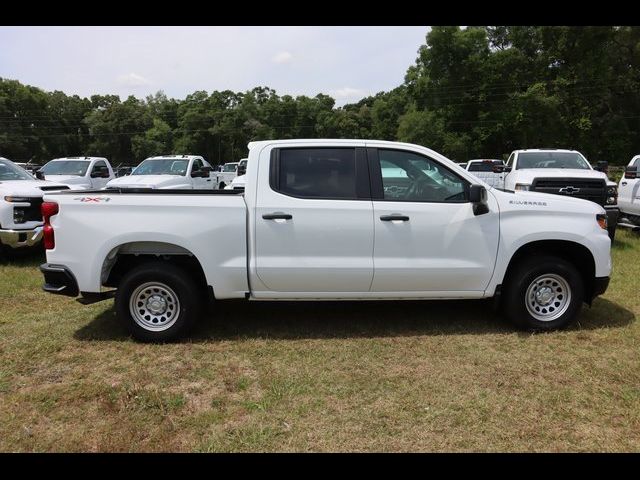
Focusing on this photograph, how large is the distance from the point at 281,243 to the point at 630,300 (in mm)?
4506

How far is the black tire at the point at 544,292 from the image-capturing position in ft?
16.1

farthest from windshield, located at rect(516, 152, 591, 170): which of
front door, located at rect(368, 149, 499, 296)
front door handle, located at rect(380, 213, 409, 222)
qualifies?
front door handle, located at rect(380, 213, 409, 222)

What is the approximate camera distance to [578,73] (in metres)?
45.4

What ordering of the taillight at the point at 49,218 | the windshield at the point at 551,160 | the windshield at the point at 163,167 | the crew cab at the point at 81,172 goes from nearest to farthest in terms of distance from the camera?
the taillight at the point at 49,218 < the windshield at the point at 551,160 < the crew cab at the point at 81,172 < the windshield at the point at 163,167

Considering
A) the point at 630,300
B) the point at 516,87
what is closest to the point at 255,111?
the point at 516,87

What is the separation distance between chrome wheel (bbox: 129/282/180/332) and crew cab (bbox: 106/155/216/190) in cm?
719

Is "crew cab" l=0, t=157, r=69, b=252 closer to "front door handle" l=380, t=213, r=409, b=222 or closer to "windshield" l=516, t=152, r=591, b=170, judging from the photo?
"front door handle" l=380, t=213, r=409, b=222

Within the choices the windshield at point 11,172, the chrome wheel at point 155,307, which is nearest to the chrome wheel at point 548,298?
the chrome wheel at point 155,307

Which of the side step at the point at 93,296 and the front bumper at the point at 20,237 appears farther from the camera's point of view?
the front bumper at the point at 20,237

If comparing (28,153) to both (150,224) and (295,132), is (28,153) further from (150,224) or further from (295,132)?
(150,224)

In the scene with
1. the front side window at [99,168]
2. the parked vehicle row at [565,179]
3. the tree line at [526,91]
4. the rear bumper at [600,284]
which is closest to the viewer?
the rear bumper at [600,284]

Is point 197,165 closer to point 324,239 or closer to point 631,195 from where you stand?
point 324,239

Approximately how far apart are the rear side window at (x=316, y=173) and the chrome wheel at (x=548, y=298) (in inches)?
82.2

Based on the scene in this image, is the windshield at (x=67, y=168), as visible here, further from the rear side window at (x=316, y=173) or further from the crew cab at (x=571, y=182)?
the crew cab at (x=571, y=182)
